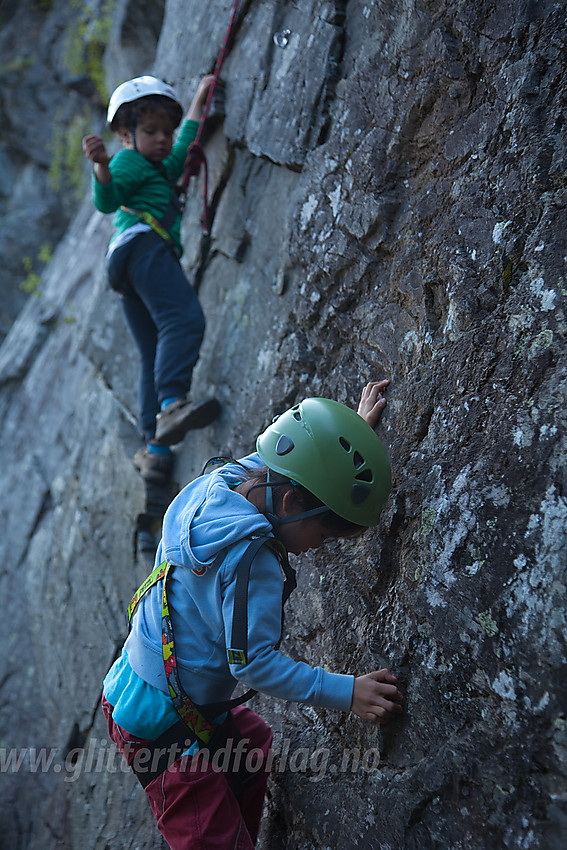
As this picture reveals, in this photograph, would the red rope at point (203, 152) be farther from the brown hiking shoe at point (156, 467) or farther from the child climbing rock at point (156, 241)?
the brown hiking shoe at point (156, 467)

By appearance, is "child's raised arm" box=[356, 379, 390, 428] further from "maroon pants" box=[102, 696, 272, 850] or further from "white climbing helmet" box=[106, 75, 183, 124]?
"white climbing helmet" box=[106, 75, 183, 124]

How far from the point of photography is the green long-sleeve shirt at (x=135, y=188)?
4.08 metres

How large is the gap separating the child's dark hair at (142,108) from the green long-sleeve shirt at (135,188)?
0.67 feet

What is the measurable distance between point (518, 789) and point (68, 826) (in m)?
3.54

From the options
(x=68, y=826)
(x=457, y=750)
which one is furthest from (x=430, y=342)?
(x=68, y=826)

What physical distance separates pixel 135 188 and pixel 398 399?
2.46m

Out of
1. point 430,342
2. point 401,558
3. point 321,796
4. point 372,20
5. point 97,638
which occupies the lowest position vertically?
point 97,638

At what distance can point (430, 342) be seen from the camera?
8.57 feet

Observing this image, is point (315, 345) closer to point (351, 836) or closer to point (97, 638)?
point (351, 836)

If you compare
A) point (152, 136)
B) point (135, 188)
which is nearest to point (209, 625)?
point (135, 188)

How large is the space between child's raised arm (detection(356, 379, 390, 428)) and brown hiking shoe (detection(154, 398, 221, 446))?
4.36ft

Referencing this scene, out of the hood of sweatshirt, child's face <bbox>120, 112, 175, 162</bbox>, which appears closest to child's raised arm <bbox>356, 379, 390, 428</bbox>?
the hood of sweatshirt

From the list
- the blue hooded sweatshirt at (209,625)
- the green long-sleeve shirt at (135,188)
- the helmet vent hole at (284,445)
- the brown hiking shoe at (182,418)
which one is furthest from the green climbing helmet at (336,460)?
the green long-sleeve shirt at (135,188)

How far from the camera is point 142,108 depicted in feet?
14.1
